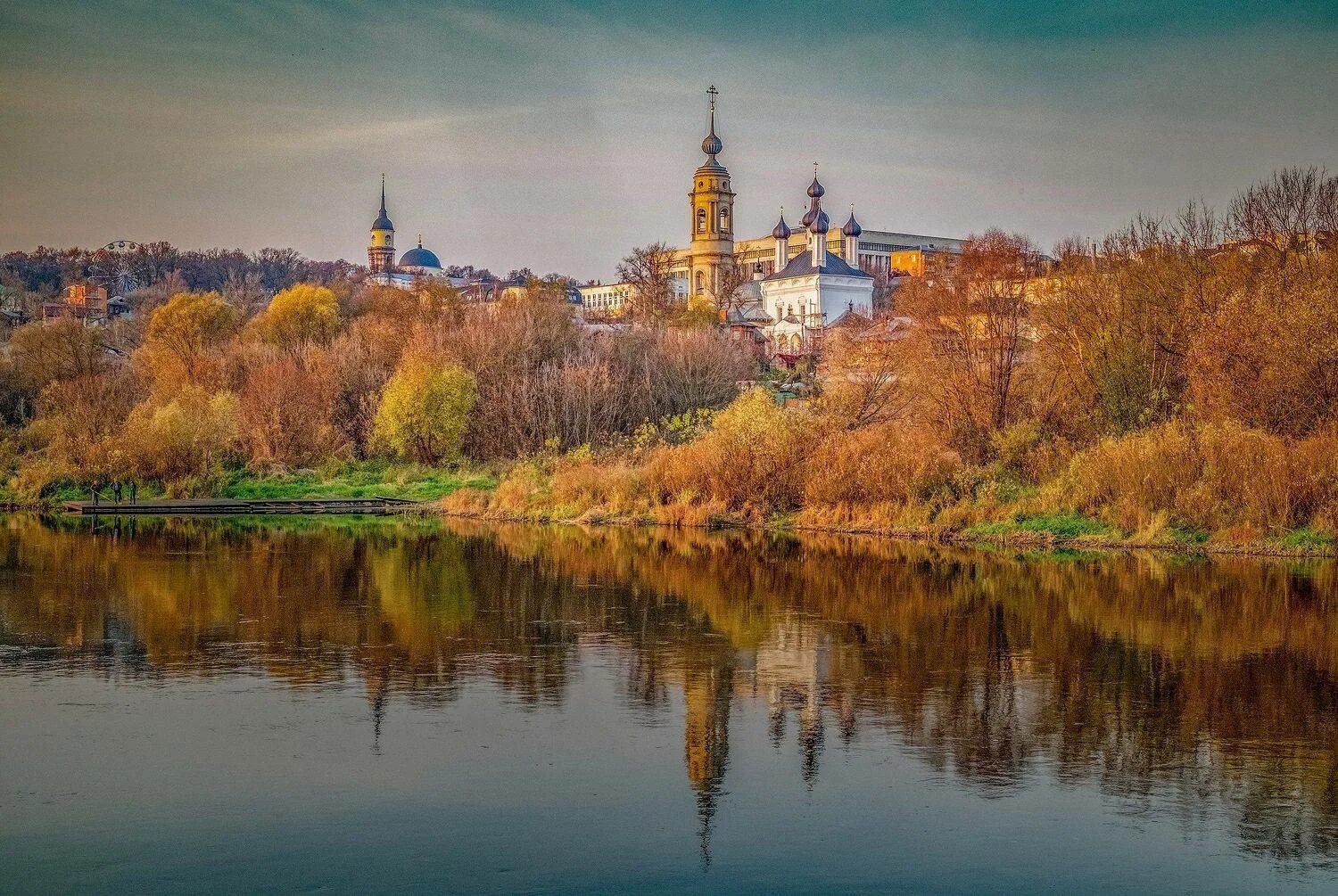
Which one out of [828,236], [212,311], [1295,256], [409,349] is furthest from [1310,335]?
[828,236]

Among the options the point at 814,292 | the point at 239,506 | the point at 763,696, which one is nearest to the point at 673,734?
the point at 763,696

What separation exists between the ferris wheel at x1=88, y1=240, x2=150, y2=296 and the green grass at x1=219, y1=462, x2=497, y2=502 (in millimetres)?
85837

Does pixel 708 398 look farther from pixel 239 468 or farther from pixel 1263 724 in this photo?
pixel 1263 724

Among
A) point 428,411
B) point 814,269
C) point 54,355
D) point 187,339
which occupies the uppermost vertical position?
point 814,269

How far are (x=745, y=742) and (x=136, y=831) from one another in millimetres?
4983

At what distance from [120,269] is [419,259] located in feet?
163

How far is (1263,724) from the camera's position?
12.6 m

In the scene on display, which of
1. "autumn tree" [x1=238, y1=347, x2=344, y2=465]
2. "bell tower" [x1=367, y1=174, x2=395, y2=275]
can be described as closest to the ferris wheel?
"bell tower" [x1=367, y1=174, x2=395, y2=275]

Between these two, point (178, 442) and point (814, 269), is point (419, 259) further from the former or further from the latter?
point (178, 442)

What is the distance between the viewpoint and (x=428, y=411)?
41875 mm

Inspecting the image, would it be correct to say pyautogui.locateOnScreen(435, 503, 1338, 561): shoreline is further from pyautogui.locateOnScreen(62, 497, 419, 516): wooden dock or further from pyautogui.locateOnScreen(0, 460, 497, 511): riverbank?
pyautogui.locateOnScreen(0, 460, 497, 511): riverbank

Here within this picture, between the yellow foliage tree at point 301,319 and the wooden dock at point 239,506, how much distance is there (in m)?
16.8

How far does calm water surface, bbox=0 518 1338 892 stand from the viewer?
9.30 meters

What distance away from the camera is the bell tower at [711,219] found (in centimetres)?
10238
